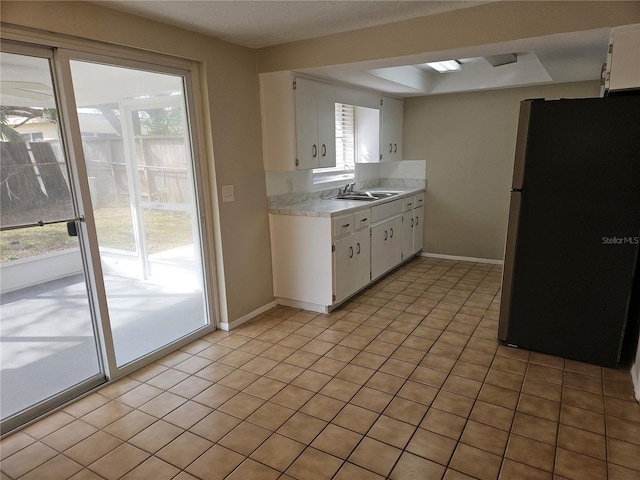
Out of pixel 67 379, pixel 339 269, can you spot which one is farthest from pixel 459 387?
pixel 67 379

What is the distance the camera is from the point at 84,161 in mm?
2414

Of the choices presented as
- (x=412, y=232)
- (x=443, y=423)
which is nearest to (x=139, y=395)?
(x=443, y=423)

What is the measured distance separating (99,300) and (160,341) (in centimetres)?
71

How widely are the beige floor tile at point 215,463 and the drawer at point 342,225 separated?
1.98m

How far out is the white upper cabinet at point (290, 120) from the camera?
3457 mm

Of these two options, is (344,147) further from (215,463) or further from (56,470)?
(56,470)

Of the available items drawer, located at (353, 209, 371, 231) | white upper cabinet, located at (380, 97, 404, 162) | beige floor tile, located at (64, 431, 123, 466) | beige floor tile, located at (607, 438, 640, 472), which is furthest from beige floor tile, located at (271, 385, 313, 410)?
white upper cabinet, located at (380, 97, 404, 162)

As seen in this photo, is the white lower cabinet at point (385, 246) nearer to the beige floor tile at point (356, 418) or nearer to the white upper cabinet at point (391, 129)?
the white upper cabinet at point (391, 129)

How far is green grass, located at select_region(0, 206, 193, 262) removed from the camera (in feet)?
7.13

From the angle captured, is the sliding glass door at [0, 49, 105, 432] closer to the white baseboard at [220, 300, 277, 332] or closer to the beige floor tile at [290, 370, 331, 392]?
the white baseboard at [220, 300, 277, 332]

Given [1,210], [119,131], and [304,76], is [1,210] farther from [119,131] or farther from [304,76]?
[304,76]

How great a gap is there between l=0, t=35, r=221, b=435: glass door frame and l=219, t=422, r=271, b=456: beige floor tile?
3.45ft

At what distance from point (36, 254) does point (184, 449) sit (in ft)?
4.44

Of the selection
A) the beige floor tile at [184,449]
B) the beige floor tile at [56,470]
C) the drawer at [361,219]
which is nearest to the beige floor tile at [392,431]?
the beige floor tile at [184,449]
